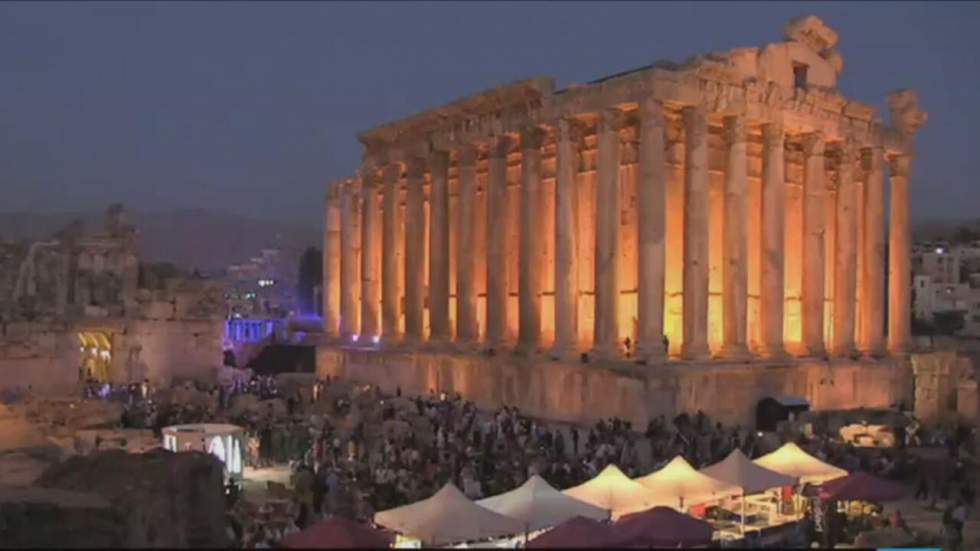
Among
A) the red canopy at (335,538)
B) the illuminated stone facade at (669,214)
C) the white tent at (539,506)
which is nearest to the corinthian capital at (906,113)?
the illuminated stone facade at (669,214)

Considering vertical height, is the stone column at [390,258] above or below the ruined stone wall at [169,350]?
above

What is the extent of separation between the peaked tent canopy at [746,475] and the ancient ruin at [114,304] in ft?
108

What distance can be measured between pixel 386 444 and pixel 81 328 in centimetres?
2518

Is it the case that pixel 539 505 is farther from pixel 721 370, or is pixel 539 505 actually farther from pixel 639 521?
pixel 721 370

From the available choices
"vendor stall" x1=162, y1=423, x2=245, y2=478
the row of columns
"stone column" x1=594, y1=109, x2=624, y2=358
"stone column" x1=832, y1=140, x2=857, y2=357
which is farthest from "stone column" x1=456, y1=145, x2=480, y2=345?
"vendor stall" x1=162, y1=423, x2=245, y2=478

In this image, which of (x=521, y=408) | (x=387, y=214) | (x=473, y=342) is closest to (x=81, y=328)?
(x=387, y=214)

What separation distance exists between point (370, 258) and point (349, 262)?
245cm

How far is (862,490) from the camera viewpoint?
56.1 feet

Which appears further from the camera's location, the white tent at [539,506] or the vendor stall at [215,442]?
the vendor stall at [215,442]

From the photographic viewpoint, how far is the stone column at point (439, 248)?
3825cm

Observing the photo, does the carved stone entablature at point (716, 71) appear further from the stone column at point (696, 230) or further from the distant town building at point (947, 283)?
the distant town building at point (947, 283)

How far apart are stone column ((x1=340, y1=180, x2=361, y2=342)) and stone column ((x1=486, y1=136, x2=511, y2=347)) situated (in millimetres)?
12253

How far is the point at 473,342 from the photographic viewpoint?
117 ft

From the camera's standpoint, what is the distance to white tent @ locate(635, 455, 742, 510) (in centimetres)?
1703
